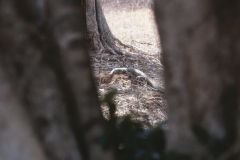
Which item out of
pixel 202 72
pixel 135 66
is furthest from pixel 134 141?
pixel 135 66

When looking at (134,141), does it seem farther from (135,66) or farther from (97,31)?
(97,31)

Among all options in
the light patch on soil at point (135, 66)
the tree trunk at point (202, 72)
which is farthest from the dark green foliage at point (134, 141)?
the light patch on soil at point (135, 66)

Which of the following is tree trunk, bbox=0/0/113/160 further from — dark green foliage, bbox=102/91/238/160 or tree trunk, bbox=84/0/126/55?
tree trunk, bbox=84/0/126/55

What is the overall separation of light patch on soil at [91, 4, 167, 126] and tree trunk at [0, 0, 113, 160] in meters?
0.88

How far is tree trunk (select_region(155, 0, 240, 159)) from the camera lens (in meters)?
1.09

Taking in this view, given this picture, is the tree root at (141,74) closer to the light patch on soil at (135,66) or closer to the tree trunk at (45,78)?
the light patch on soil at (135,66)

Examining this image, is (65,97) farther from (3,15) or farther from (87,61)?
(3,15)

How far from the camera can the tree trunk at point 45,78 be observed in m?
1.16

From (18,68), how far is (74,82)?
0.14 m

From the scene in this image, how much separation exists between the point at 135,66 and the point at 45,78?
4.42 m

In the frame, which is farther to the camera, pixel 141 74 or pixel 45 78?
pixel 141 74

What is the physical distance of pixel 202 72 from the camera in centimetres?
112

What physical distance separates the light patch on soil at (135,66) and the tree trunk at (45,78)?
0.88 metres

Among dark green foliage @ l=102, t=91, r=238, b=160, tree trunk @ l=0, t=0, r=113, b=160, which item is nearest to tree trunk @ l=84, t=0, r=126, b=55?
dark green foliage @ l=102, t=91, r=238, b=160
